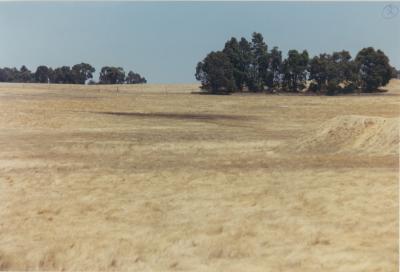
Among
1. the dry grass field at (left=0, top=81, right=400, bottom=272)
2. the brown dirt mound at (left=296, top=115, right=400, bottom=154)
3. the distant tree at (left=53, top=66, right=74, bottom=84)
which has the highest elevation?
the distant tree at (left=53, top=66, right=74, bottom=84)

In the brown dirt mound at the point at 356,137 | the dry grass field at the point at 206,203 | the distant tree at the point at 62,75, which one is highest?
the distant tree at the point at 62,75

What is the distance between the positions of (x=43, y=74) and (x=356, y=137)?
6064 inches

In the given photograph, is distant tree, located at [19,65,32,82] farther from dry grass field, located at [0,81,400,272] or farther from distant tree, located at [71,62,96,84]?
dry grass field, located at [0,81,400,272]

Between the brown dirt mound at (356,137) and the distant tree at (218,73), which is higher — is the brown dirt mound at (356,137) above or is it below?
below

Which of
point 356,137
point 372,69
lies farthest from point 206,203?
point 372,69

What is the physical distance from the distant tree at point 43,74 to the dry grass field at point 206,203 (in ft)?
466

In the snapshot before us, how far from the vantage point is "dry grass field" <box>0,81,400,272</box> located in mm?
8859

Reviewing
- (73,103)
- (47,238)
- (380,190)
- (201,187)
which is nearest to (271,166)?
(201,187)

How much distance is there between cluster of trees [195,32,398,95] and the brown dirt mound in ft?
223

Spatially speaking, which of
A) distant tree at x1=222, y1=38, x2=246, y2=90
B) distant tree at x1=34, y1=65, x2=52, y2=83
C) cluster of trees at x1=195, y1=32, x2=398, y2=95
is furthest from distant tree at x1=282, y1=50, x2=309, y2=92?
distant tree at x1=34, y1=65, x2=52, y2=83

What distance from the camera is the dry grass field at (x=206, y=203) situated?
8.86 metres

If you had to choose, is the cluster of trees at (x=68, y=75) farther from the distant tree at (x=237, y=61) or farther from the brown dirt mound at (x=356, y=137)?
the brown dirt mound at (x=356, y=137)

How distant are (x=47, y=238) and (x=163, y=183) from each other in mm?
6359

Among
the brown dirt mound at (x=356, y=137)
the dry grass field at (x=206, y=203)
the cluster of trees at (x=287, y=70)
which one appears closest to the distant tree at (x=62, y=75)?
the cluster of trees at (x=287, y=70)
